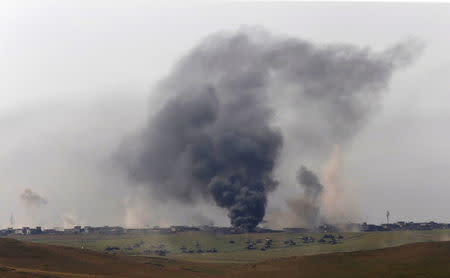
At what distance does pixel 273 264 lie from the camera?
111 meters

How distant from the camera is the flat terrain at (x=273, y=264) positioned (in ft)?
318

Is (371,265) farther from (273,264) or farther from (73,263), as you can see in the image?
(73,263)

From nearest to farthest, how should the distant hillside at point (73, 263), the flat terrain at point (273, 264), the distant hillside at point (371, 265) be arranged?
the distant hillside at point (371, 265), the flat terrain at point (273, 264), the distant hillside at point (73, 263)

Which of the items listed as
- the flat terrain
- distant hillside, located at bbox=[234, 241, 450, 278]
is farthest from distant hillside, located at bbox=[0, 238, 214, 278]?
distant hillside, located at bbox=[234, 241, 450, 278]

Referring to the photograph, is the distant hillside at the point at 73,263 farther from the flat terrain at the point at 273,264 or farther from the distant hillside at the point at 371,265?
the distant hillside at the point at 371,265

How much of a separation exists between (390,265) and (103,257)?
59980mm

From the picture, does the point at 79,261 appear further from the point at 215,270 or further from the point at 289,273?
the point at 289,273

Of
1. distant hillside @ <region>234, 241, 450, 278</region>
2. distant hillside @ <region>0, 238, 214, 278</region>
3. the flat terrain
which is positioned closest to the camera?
distant hillside @ <region>234, 241, 450, 278</region>

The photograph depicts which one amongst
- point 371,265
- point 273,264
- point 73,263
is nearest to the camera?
point 371,265

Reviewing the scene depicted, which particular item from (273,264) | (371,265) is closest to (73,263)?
(273,264)

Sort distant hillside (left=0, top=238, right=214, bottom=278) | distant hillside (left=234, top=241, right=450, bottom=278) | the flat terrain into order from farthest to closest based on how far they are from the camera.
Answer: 1. distant hillside (left=0, top=238, right=214, bottom=278)
2. the flat terrain
3. distant hillside (left=234, top=241, right=450, bottom=278)

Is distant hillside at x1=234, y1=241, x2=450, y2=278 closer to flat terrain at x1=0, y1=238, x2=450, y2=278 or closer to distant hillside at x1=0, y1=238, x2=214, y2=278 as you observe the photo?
flat terrain at x1=0, y1=238, x2=450, y2=278

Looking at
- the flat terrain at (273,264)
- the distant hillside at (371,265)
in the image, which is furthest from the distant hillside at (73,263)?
the distant hillside at (371,265)

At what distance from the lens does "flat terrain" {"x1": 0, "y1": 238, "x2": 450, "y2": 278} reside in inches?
3814
